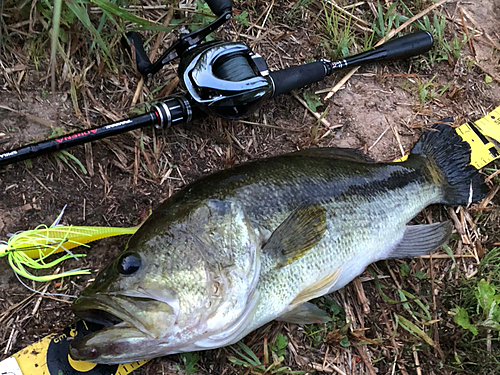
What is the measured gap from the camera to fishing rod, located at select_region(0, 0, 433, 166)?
2.37 m

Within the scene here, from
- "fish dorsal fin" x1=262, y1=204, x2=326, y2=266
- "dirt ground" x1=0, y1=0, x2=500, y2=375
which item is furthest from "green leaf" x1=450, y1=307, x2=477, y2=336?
"fish dorsal fin" x1=262, y1=204, x2=326, y2=266

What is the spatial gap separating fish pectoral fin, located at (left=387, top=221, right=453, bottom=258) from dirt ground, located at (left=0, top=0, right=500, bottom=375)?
0.17 m

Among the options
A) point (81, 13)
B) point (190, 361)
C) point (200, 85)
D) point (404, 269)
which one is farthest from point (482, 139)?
point (81, 13)

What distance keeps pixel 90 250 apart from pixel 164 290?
0.75 metres

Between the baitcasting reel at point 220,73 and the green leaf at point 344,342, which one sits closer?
the baitcasting reel at point 220,73

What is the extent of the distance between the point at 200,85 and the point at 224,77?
0.17 metres

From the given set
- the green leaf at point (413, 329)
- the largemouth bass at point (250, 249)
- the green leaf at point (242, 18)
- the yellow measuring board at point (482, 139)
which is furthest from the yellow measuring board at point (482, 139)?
the green leaf at point (242, 18)

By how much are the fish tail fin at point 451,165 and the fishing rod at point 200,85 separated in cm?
128

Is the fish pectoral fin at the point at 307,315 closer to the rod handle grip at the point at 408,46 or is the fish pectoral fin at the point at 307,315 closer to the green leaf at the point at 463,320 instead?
the green leaf at the point at 463,320

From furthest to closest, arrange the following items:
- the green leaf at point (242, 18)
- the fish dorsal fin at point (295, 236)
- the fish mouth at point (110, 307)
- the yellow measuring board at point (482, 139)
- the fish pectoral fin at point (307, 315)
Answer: the yellow measuring board at point (482, 139), the green leaf at point (242, 18), the fish pectoral fin at point (307, 315), the fish dorsal fin at point (295, 236), the fish mouth at point (110, 307)

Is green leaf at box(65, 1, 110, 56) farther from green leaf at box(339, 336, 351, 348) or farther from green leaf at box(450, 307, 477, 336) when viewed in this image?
green leaf at box(450, 307, 477, 336)

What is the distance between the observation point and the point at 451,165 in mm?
3139

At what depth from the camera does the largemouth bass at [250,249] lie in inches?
72.9

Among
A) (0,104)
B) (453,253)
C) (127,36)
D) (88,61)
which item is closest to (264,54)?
(127,36)
